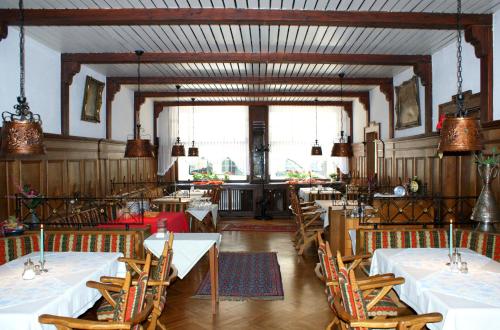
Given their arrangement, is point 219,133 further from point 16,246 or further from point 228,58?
point 16,246

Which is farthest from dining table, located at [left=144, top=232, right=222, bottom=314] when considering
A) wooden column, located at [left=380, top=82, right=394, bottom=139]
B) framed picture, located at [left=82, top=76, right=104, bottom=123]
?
wooden column, located at [left=380, top=82, right=394, bottom=139]

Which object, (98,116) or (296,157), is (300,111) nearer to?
(296,157)

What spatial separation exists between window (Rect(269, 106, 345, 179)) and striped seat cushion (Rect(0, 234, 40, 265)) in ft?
26.9

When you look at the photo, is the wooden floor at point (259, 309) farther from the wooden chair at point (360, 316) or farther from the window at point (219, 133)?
the window at point (219, 133)

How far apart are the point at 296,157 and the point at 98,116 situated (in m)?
5.95

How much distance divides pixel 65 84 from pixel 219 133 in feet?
19.1

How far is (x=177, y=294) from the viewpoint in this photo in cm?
457

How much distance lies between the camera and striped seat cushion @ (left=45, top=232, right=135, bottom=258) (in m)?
3.88

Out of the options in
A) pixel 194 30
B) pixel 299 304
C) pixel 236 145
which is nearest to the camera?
pixel 299 304

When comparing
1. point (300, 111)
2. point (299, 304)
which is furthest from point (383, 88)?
point (299, 304)

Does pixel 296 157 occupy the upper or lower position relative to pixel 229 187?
Result: upper

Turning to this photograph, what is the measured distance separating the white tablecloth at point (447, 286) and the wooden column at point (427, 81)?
11.5 feet

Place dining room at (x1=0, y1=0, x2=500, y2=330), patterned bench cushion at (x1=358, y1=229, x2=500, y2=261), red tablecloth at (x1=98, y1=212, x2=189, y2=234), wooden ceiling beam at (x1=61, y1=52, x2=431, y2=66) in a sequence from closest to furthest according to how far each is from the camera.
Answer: dining room at (x1=0, y1=0, x2=500, y2=330), patterned bench cushion at (x1=358, y1=229, x2=500, y2=261), red tablecloth at (x1=98, y1=212, x2=189, y2=234), wooden ceiling beam at (x1=61, y1=52, x2=431, y2=66)

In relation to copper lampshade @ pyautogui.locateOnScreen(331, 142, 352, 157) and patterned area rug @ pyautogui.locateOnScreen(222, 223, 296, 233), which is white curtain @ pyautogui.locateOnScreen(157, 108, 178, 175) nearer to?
patterned area rug @ pyautogui.locateOnScreen(222, 223, 296, 233)
